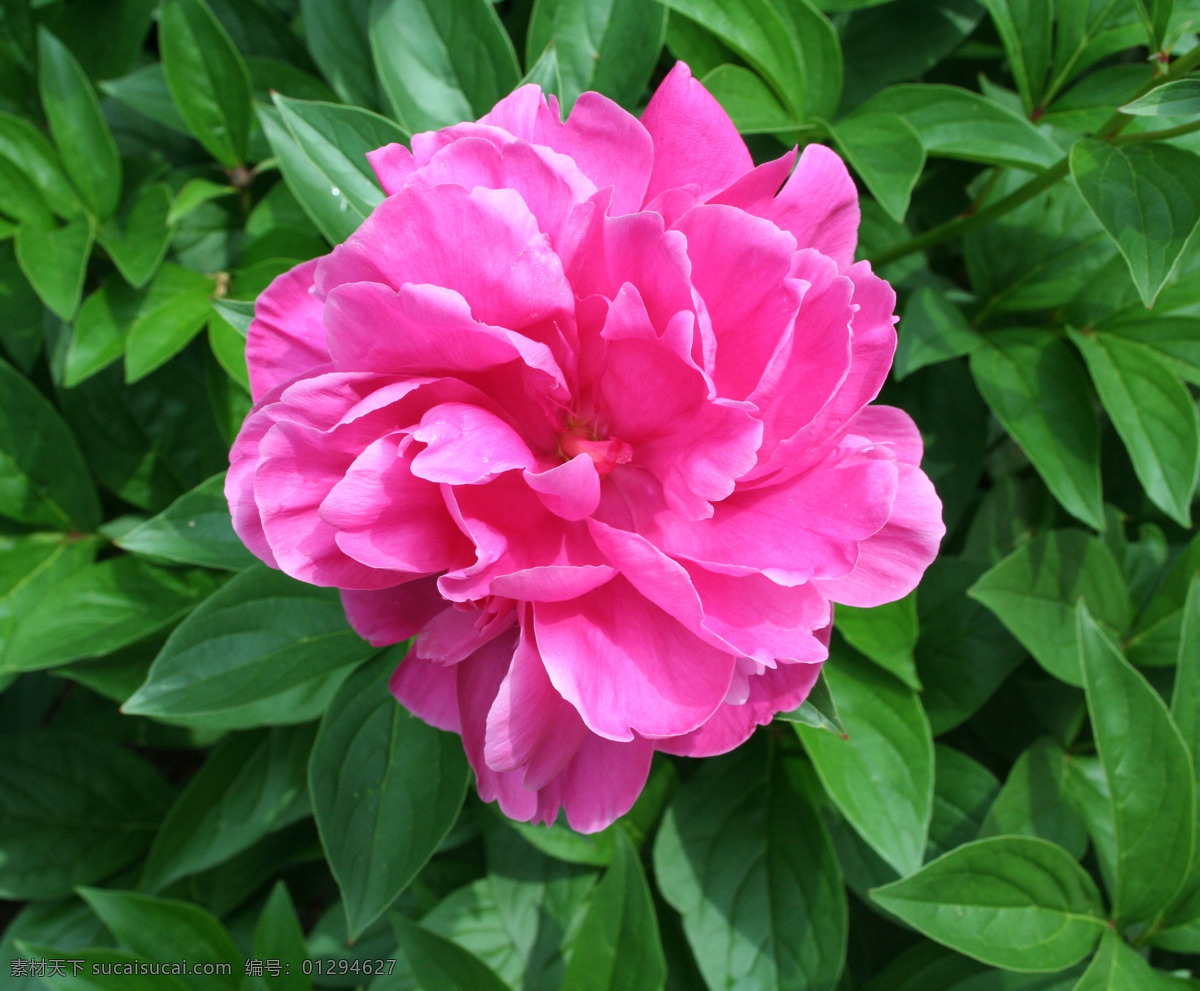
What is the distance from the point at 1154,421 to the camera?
115cm

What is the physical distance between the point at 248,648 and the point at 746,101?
3.04 ft

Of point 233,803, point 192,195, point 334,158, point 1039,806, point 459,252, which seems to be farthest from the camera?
point 233,803

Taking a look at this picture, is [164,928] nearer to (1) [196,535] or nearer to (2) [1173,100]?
(1) [196,535]

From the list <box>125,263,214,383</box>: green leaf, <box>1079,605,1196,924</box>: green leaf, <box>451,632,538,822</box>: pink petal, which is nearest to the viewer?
<box>451,632,538,822</box>: pink petal

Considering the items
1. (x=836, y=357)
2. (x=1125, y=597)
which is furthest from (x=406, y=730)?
(x=1125, y=597)

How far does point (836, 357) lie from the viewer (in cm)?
72

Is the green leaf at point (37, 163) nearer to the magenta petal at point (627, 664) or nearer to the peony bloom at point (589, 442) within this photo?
the peony bloom at point (589, 442)

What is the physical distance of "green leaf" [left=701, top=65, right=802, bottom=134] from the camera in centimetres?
110

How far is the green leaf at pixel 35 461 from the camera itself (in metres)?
1.43

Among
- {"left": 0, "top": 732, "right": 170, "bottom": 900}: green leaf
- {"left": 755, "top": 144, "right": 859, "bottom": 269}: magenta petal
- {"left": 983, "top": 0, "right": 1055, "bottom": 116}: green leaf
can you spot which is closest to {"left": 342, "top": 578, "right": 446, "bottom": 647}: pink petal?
{"left": 755, "top": 144, "right": 859, "bottom": 269}: magenta petal

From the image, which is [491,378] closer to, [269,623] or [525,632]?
[525,632]

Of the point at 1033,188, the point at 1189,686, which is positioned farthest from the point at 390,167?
the point at 1189,686

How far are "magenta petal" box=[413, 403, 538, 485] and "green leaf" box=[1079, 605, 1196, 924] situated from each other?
2.43 ft

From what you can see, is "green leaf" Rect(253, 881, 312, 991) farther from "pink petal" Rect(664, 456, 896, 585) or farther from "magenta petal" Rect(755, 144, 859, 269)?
"magenta petal" Rect(755, 144, 859, 269)
